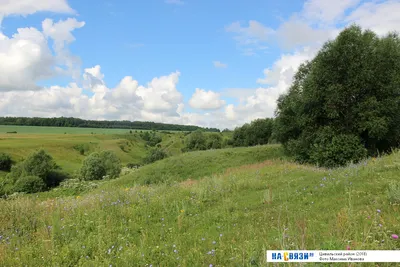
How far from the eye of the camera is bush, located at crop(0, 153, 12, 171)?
256 feet

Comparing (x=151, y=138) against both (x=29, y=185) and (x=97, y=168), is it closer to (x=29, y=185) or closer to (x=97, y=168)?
(x=97, y=168)

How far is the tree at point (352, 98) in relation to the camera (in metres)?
20.9

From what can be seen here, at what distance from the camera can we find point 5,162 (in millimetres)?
79938

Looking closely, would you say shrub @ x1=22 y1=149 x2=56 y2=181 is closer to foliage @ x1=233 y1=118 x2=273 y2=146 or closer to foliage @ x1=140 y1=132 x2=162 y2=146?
foliage @ x1=233 y1=118 x2=273 y2=146

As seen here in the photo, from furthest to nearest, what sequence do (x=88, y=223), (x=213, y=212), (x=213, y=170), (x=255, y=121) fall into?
(x=255, y=121)
(x=213, y=170)
(x=213, y=212)
(x=88, y=223)

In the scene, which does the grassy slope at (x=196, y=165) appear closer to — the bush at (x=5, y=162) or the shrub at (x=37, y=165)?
the shrub at (x=37, y=165)

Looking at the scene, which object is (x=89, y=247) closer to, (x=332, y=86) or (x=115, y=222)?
(x=115, y=222)

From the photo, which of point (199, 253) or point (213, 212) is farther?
point (213, 212)

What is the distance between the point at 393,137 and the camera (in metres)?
22.3

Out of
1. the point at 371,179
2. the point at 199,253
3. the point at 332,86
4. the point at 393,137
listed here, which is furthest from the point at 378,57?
the point at 199,253

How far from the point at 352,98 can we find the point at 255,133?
51.0 metres

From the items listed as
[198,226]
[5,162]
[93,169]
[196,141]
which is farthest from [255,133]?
[5,162]

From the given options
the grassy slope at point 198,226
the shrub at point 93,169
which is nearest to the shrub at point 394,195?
the grassy slope at point 198,226

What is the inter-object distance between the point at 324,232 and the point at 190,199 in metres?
4.83
